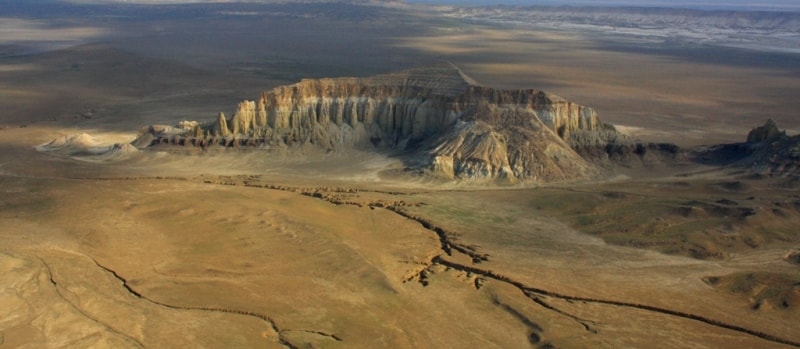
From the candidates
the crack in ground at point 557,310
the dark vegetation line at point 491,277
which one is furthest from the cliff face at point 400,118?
the crack in ground at point 557,310

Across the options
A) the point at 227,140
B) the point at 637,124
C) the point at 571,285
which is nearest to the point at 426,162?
the point at 227,140

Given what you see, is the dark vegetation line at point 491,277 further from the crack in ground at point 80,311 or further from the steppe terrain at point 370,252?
the crack in ground at point 80,311

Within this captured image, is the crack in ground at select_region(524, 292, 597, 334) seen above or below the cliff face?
below

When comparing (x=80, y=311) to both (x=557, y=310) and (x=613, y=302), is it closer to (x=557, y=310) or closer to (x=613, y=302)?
(x=557, y=310)

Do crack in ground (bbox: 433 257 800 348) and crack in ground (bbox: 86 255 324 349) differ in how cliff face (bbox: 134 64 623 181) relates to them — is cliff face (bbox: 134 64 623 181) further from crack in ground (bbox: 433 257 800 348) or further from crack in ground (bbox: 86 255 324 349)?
crack in ground (bbox: 86 255 324 349)

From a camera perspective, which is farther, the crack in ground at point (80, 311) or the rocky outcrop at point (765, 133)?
the rocky outcrop at point (765, 133)

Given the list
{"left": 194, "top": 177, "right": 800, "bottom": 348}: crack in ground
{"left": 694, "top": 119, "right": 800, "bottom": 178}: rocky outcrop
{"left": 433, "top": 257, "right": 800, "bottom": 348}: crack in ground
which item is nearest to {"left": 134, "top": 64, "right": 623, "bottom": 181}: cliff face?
{"left": 694, "top": 119, "right": 800, "bottom": 178}: rocky outcrop

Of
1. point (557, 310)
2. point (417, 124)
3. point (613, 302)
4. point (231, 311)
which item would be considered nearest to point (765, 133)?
point (417, 124)

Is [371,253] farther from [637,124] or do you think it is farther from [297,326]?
[637,124]
